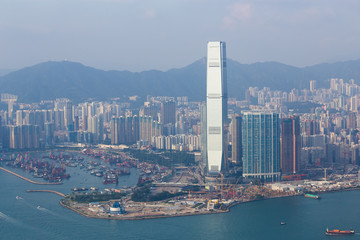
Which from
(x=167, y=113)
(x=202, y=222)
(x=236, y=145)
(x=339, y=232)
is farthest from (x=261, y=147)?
(x=167, y=113)

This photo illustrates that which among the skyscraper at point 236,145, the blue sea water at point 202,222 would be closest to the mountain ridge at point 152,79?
the skyscraper at point 236,145

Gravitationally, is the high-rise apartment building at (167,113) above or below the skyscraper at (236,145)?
above

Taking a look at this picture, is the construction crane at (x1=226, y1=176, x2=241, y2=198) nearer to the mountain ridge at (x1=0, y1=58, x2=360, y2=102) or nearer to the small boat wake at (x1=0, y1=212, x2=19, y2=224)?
the small boat wake at (x1=0, y1=212, x2=19, y2=224)

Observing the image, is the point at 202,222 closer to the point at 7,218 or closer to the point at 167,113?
the point at 7,218

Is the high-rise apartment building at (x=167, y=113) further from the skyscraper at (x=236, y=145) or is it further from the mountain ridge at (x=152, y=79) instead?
the skyscraper at (x=236, y=145)

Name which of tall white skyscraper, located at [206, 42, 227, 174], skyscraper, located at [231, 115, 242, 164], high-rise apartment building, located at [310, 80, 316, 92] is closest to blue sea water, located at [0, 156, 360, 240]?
tall white skyscraper, located at [206, 42, 227, 174]

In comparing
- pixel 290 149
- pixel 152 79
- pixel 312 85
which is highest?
pixel 152 79

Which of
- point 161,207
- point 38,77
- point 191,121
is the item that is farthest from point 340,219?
point 38,77
